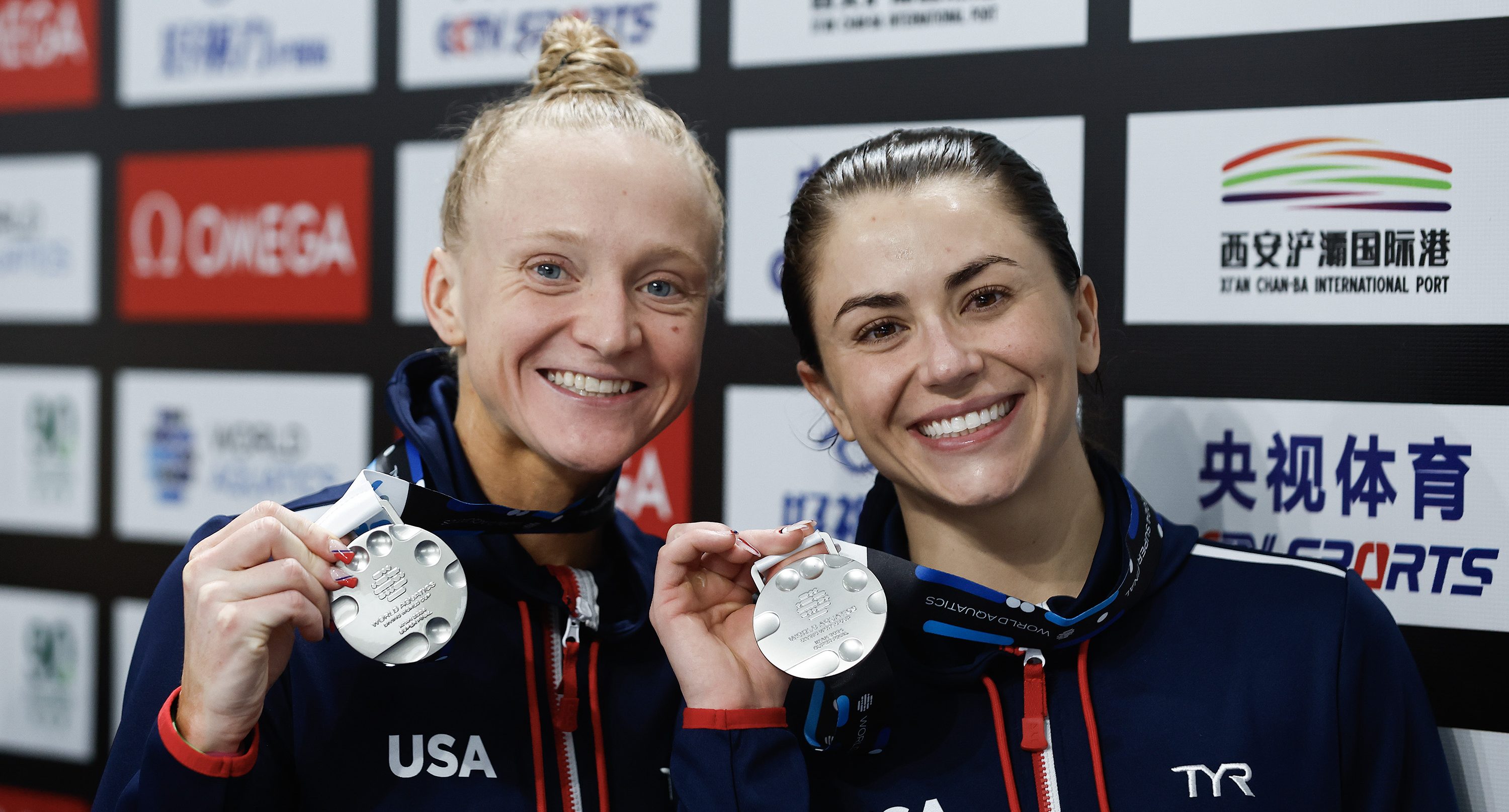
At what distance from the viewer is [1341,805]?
124cm

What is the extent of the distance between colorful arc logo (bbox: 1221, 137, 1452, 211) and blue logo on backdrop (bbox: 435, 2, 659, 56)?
1.09 meters

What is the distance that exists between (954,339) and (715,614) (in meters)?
0.42

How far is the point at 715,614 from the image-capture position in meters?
1.27

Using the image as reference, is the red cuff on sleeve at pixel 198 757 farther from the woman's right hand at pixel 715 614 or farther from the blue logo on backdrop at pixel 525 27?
the blue logo on backdrop at pixel 525 27

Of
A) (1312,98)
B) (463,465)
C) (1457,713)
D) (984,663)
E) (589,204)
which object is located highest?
(1312,98)

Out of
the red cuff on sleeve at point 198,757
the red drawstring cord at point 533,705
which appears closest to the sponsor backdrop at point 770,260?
the red drawstring cord at point 533,705

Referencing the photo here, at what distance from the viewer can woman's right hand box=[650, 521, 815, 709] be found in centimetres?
120

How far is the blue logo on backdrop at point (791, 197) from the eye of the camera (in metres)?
2.00

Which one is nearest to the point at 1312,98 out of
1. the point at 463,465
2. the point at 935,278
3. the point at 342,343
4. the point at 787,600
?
the point at 935,278

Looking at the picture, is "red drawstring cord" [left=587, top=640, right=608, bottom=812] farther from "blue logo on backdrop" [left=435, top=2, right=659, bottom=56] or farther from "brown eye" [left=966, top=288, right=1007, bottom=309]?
"blue logo on backdrop" [left=435, top=2, right=659, bottom=56]

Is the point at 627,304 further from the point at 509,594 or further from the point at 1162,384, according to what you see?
the point at 1162,384

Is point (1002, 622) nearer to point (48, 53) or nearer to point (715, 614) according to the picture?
point (715, 614)

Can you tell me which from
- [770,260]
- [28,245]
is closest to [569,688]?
[770,260]

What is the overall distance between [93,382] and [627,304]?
5.92 feet
